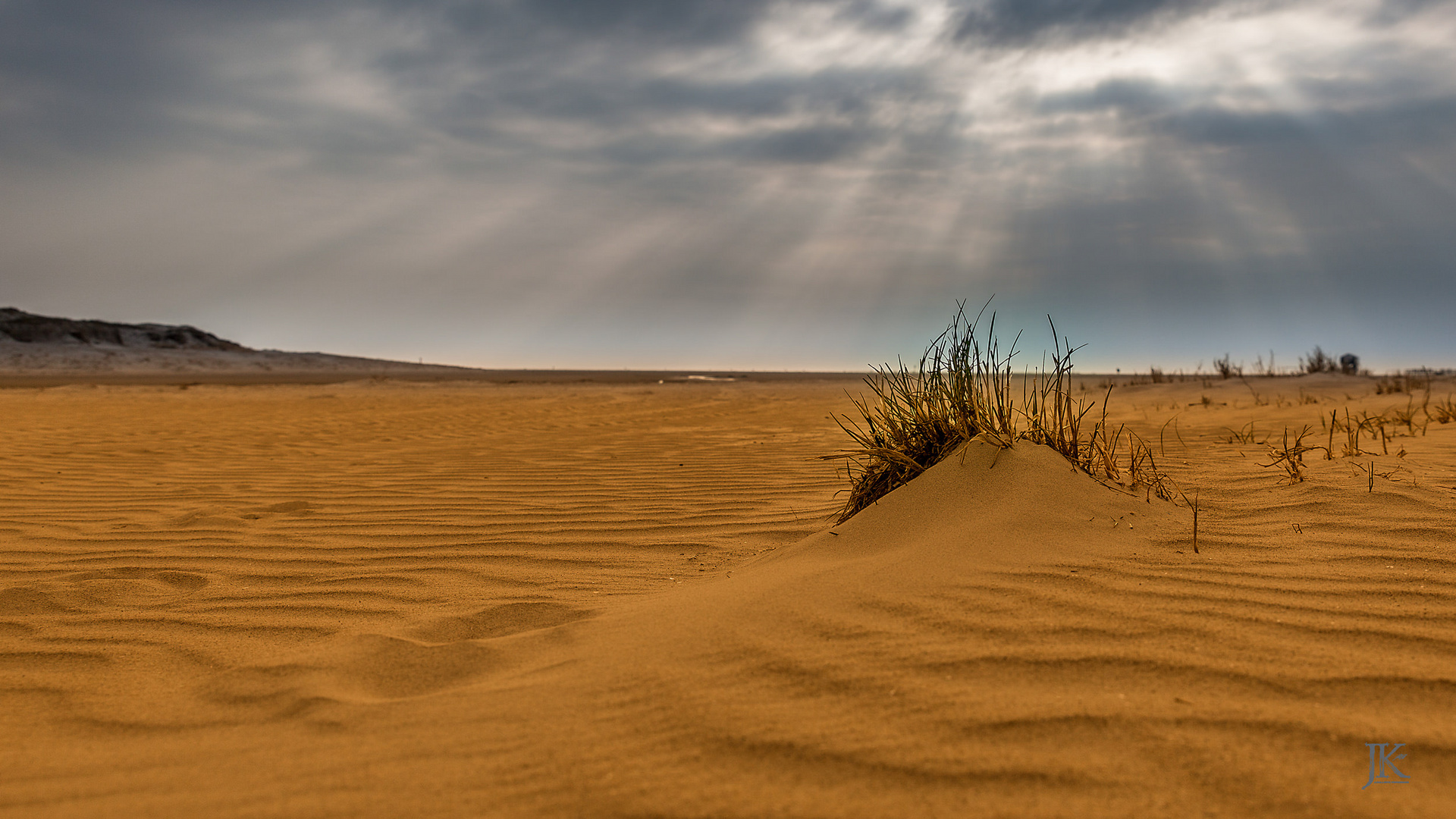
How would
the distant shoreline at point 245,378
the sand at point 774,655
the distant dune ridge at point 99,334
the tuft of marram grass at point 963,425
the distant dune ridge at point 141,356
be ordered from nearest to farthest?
the sand at point 774,655, the tuft of marram grass at point 963,425, the distant shoreline at point 245,378, the distant dune ridge at point 141,356, the distant dune ridge at point 99,334

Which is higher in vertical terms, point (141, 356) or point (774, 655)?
point (141, 356)

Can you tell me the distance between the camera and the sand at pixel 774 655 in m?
1.46

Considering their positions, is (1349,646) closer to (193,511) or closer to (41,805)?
(41,805)

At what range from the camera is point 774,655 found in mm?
1912

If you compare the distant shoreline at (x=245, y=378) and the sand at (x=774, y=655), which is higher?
the distant shoreline at (x=245, y=378)

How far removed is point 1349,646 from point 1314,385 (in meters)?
11.4

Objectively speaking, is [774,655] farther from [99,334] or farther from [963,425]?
[99,334]

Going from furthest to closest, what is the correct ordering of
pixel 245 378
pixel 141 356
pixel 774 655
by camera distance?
pixel 141 356 → pixel 245 378 → pixel 774 655

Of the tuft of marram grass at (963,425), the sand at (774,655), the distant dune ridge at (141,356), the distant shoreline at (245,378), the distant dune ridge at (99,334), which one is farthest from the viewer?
the distant dune ridge at (99,334)

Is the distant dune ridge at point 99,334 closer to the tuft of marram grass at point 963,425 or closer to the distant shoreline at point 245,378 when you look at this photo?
the distant shoreline at point 245,378

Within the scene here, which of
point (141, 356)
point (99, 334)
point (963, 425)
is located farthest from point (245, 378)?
point (99, 334)

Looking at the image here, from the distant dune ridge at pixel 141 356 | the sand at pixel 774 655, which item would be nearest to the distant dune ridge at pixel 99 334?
the distant dune ridge at pixel 141 356

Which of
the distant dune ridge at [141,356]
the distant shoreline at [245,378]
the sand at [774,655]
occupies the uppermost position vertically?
the distant dune ridge at [141,356]

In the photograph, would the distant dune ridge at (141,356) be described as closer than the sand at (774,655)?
No
